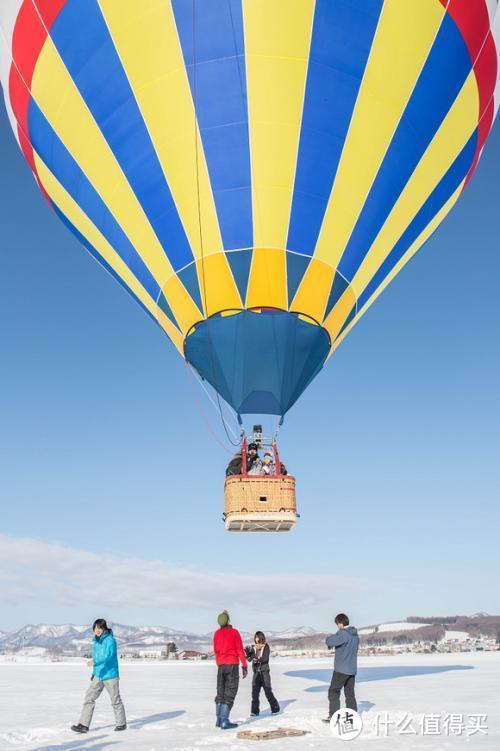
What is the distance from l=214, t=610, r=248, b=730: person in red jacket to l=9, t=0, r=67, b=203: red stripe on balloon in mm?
8639

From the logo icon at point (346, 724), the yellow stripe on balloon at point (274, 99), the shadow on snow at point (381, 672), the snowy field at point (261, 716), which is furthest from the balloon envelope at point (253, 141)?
the logo icon at point (346, 724)

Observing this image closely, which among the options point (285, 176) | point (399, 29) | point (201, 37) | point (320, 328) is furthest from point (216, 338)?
point (399, 29)

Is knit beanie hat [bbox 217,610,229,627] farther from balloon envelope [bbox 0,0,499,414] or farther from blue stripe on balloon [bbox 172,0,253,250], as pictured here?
blue stripe on balloon [bbox 172,0,253,250]

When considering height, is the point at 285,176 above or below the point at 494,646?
above

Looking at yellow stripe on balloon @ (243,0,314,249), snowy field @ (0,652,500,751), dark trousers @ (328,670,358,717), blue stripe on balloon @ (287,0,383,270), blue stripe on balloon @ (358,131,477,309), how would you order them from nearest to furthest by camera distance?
snowy field @ (0,652,500,751), dark trousers @ (328,670,358,717), yellow stripe on balloon @ (243,0,314,249), blue stripe on balloon @ (287,0,383,270), blue stripe on balloon @ (358,131,477,309)

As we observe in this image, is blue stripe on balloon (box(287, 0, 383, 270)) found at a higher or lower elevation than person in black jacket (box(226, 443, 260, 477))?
higher

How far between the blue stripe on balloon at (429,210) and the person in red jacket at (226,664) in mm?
6757

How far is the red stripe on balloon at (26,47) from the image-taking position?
10.5 m

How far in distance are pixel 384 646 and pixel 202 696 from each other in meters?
15.8

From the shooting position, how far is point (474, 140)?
12125mm

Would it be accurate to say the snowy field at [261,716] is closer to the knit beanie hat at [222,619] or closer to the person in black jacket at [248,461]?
the knit beanie hat at [222,619]

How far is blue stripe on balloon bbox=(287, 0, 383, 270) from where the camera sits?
9.80 metres

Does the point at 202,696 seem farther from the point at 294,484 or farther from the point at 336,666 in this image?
the point at 336,666

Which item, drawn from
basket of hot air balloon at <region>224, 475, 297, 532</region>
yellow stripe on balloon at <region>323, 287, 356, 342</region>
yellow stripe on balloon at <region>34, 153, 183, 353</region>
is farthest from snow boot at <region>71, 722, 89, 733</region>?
yellow stripe on balloon at <region>323, 287, 356, 342</region>
